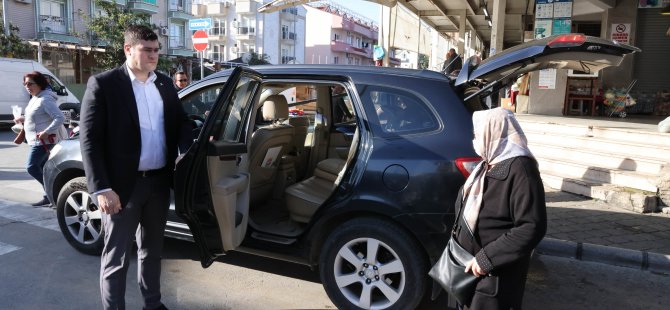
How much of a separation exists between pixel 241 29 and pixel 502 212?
6120 centimetres

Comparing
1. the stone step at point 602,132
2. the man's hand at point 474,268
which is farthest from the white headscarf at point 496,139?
the stone step at point 602,132

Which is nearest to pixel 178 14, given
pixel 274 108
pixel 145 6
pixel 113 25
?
pixel 145 6

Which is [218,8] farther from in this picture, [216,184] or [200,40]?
[216,184]

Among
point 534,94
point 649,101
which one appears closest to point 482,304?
point 534,94

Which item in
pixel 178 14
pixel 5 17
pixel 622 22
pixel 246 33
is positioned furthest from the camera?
pixel 246 33

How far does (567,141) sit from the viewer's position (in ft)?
26.7

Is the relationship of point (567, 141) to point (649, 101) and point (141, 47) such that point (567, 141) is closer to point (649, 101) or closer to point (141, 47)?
point (649, 101)

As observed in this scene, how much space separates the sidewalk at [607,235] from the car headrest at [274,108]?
9.39 ft

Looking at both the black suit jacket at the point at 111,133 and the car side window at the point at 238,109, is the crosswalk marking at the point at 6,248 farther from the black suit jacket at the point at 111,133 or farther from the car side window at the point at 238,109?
the car side window at the point at 238,109

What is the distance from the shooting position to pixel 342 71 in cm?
363

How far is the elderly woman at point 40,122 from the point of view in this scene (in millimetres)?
5989

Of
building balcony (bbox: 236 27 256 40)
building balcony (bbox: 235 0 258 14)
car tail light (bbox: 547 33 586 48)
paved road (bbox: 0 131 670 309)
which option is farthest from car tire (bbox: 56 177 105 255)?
building balcony (bbox: 236 27 256 40)

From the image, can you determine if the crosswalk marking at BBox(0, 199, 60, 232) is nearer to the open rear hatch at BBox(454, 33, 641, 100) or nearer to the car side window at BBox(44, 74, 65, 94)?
the open rear hatch at BBox(454, 33, 641, 100)

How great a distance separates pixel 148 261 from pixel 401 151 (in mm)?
1800
